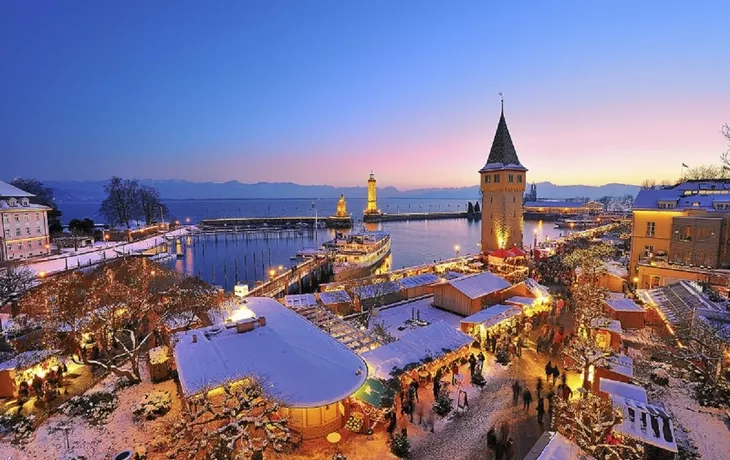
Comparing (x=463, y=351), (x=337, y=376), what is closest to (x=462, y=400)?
(x=463, y=351)

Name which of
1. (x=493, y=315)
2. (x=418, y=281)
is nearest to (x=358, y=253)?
(x=418, y=281)

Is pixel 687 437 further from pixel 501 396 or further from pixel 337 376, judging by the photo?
pixel 337 376

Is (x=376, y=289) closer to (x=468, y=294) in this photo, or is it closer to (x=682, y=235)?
(x=468, y=294)

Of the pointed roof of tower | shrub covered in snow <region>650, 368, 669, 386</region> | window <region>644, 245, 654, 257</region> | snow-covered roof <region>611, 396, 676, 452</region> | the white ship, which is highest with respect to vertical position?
the pointed roof of tower

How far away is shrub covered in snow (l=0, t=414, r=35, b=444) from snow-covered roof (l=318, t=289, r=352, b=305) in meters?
12.6

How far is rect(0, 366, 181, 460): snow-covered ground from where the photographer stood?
381 inches

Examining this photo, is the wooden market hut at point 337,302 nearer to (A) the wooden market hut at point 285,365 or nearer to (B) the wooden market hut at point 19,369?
(A) the wooden market hut at point 285,365

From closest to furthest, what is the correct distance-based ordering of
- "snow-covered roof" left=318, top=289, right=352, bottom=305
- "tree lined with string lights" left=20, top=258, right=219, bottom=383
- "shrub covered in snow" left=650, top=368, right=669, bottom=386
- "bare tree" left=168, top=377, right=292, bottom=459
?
"bare tree" left=168, top=377, right=292, bottom=459 < "shrub covered in snow" left=650, top=368, right=669, bottom=386 < "tree lined with string lights" left=20, top=258, right=219, bottom=383 < "snow-covered roof" left=318, top=289, right=352, bottom=305

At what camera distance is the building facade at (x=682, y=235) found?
909 inches

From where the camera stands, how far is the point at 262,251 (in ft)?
210

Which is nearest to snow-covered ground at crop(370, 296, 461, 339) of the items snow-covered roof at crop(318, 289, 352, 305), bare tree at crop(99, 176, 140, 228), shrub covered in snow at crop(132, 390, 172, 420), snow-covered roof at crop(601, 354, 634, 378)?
snow-covered roof at crop(318, 289, 352, 305)

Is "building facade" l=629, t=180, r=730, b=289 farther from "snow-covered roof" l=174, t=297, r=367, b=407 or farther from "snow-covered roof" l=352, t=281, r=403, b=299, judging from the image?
"snow-covered roof" l=174, t=297, r=367, b=407

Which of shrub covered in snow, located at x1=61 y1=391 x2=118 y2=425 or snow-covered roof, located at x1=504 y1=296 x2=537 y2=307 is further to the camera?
snow-covered roof, located at x1=504 y1=296 x2=537 y2=307

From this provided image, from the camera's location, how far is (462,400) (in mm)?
12547
